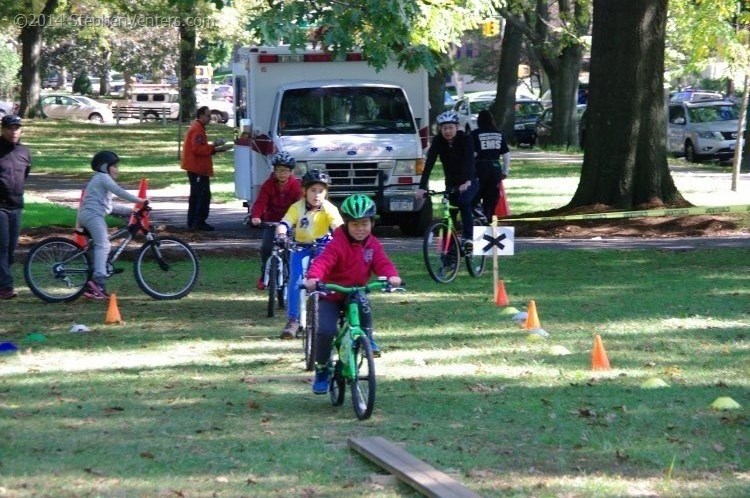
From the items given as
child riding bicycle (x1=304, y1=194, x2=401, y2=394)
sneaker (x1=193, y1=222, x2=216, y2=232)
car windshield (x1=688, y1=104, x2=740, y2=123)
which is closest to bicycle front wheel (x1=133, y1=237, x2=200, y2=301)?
child riding bicycle (x1=304, y1=194, x2=401, y2=394)

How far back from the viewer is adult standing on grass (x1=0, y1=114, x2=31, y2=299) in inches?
561

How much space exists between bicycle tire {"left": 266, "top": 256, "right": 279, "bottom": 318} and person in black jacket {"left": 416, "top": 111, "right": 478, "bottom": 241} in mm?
2961

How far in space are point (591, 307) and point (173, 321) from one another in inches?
167

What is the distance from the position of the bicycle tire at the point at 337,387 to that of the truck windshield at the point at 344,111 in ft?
38.5

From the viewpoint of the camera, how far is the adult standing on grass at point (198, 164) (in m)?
21.3

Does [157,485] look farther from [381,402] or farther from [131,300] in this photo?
[131,300]

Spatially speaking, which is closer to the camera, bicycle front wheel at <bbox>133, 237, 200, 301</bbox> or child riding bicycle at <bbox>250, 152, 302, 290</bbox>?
child riding bicycle at <bbox>250, 152, 302, 290</bbox>

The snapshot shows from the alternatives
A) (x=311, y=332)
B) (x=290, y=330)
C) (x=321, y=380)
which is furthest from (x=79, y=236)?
(x=321, y=380)

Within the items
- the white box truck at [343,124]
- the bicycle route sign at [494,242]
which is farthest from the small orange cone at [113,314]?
the white box truck at [343,124]

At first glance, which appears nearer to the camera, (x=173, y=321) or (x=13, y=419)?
(x=13, y=419)

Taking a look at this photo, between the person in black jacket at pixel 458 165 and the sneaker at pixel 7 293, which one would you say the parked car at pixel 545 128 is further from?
the sneaker at pixel 7 293

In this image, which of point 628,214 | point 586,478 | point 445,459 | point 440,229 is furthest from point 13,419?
point 628,214

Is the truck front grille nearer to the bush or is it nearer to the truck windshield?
the truck windshield

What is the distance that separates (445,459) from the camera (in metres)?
7.68
